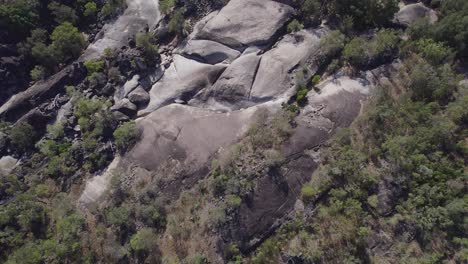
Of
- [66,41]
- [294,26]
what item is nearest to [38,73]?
[66,41]

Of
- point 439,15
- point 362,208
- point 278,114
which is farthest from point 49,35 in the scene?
point 439,15

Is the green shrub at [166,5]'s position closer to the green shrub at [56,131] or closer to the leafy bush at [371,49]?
the green shrub at [56,131]

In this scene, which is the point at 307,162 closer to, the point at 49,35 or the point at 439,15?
the point at 439,15

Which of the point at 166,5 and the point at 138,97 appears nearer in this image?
the point at 138,97

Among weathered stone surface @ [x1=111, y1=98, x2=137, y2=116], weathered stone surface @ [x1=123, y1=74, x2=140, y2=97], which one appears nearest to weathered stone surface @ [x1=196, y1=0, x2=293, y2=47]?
weathered stone surface @ [x1=123, y1=74, x2=140, y2=97]

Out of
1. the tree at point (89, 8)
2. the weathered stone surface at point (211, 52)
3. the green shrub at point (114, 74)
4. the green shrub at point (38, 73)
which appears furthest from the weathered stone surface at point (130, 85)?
the tree at point (89, 8)

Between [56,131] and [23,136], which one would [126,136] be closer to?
[56,131]
